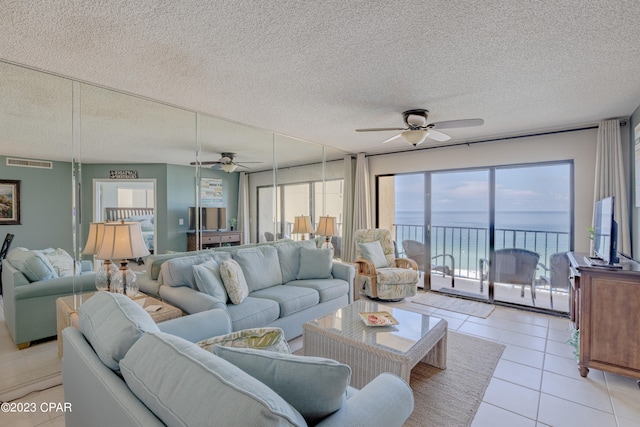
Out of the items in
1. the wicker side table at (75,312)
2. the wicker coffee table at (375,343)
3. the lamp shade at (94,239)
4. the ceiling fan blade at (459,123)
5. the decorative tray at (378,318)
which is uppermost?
the ceiling fan blade at (459,123)

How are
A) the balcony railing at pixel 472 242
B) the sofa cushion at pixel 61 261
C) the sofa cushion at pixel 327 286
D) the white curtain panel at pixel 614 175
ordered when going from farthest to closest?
the balcony railing at pixel 472 242 → the sofa cushion at pixel 327 286 → the white curtain panel at pixel 614 175 → the sofa cushion at pixel 61 261

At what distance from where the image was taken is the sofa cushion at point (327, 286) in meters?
3.51

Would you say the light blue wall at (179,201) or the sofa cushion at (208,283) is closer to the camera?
the sofa cushion at (208,283)

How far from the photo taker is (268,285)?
3.42m

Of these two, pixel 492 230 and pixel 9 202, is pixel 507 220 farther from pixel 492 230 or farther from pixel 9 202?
pixel 9 202

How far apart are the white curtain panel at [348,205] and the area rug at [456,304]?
5.51 ft

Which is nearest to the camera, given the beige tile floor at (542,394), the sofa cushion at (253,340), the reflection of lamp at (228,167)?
the sofa cushion at (253,340)

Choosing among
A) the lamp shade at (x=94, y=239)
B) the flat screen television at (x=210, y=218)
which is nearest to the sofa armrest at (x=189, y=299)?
the lamp shade at (x=94, y=239)

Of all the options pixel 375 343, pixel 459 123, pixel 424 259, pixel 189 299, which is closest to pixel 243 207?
pixel 189 299

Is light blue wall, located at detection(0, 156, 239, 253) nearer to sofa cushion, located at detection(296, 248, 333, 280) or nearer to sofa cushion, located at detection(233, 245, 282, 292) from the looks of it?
sofa cushion, located at detection(233, 245, 282, 292)

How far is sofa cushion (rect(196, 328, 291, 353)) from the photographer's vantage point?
51.6 inches

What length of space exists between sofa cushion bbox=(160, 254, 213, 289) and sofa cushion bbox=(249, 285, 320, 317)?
25.3 inches

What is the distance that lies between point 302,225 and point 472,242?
114 inches

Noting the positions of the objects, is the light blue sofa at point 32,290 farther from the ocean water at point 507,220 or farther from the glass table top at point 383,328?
the ocean water at point 507,220
